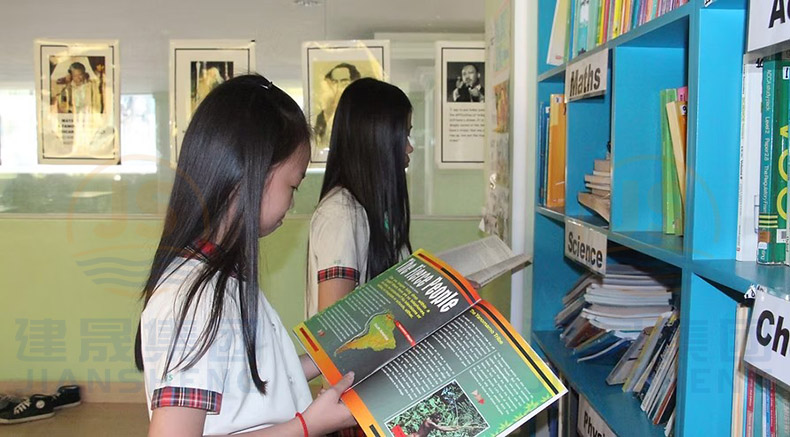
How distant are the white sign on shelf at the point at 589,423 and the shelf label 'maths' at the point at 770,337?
49cm

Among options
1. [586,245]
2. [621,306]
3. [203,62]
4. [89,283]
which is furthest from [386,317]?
[89,283]

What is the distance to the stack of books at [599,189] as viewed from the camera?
1458 mm

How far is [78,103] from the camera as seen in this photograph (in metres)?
3.54

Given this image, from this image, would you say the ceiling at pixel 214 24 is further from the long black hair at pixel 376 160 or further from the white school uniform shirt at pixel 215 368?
the white school uniform shirt at pixel 215 368

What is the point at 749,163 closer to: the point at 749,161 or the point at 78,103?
the point at 749,161

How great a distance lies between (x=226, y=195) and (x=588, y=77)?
798 millimetres

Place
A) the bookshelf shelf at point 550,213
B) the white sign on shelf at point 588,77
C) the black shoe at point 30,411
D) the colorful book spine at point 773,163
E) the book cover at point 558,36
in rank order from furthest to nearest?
the black shoe at point 30,411 → the book cover at point 558,36 → the bookshelf shelf at point 550,213 → the white sign on shelf at point 588,77 → the colorful book spine at point 773,163

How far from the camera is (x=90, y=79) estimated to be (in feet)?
11.6

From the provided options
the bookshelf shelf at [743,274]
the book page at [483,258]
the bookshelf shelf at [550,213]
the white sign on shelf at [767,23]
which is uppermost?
the white sign on shelf at [767,23]

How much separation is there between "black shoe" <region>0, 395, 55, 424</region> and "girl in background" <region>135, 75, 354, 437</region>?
2.63 meters

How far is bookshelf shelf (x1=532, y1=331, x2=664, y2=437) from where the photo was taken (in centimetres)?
126

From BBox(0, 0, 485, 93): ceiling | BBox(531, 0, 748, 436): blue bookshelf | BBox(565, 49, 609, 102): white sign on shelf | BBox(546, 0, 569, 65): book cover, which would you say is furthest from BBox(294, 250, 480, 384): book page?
BBox(0, 0, 485, 93): ceiling

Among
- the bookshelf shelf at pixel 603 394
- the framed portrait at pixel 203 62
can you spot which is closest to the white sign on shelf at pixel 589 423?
the bookshelf shelf at pixel 603 394

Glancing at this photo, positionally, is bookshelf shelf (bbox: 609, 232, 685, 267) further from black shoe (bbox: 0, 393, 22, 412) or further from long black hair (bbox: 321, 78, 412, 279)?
black shoe (bbox: 0, 393, 22, 412)
